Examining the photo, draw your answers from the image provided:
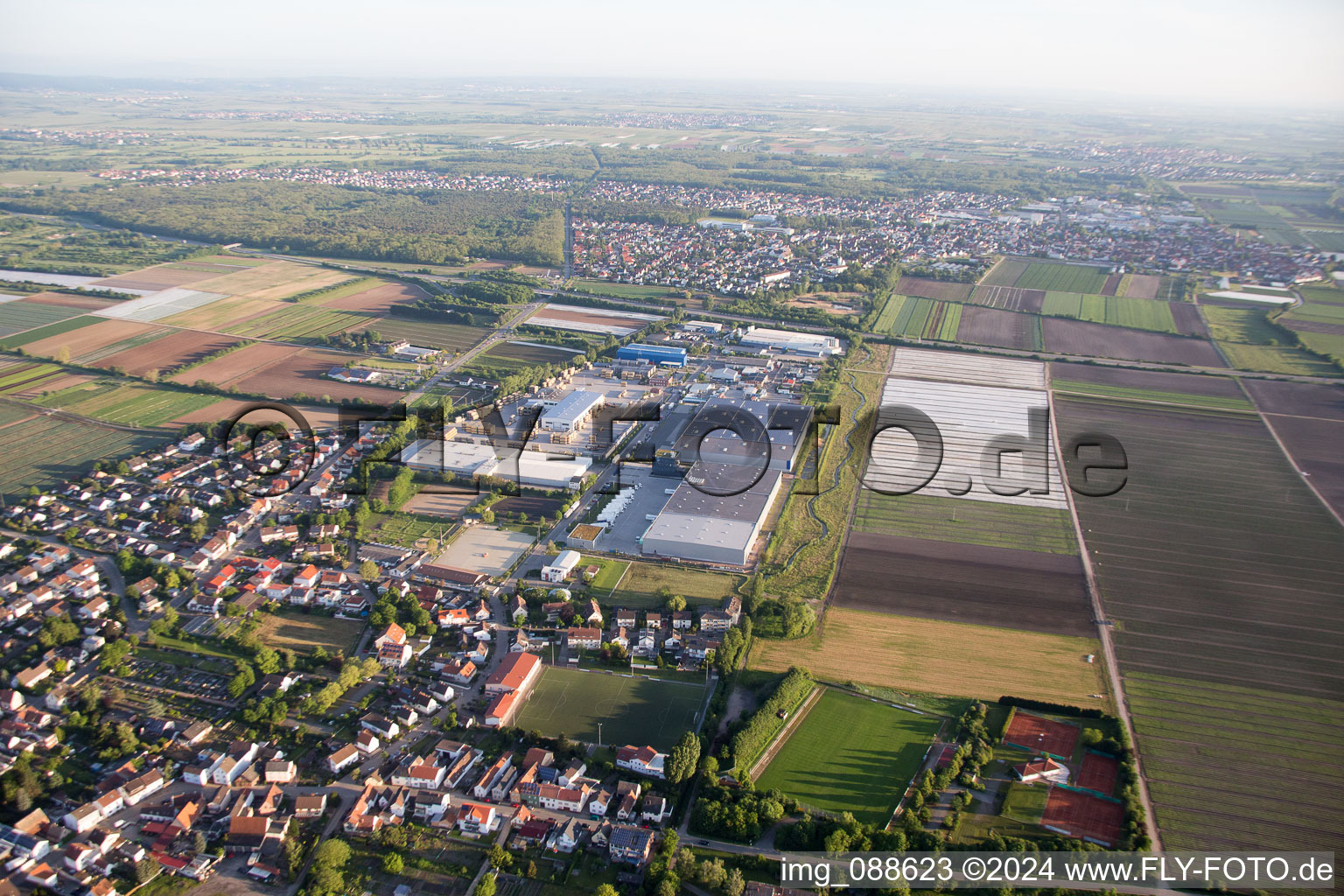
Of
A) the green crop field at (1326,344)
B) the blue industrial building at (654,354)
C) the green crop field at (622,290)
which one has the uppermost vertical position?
the green crop field at (1326,344)

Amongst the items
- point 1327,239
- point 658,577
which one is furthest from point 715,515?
point 1327,239

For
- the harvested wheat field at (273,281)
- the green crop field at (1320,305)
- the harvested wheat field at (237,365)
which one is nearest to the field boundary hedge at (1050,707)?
the harvested wheat field at (237,365)

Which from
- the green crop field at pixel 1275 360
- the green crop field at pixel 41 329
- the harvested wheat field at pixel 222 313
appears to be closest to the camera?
the green crop field at pixel 41 329

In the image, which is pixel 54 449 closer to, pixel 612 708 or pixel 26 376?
pixel 26 376

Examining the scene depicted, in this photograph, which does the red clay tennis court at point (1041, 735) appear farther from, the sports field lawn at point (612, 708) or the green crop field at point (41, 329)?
the green crop field at point (41, 329)

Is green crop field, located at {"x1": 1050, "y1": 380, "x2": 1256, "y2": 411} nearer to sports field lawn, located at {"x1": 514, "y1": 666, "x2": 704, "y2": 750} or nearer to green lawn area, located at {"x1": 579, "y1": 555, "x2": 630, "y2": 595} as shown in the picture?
green lawn area, located at {"x1": 579, "y1": 555, "x2": 630, "y2": 595}

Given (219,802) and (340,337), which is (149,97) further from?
(219,802)

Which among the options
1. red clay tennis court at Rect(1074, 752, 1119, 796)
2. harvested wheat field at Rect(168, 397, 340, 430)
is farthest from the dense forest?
red clay tennis court at Rect(1074, 752, 1119, 796)
